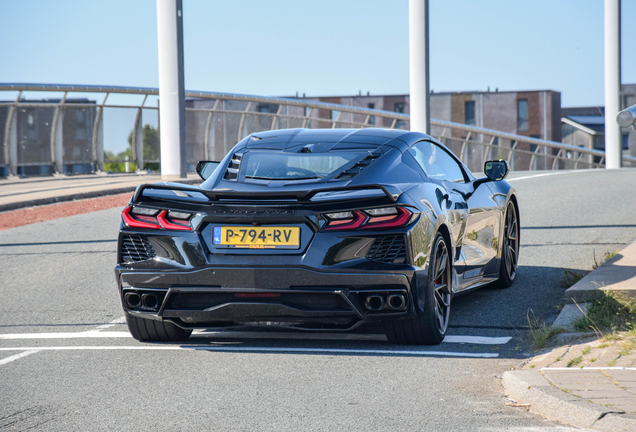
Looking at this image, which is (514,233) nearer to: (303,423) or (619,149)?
(303,423)

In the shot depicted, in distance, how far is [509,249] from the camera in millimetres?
7918

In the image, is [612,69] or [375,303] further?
[612,69]

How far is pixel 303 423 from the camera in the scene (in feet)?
13.0

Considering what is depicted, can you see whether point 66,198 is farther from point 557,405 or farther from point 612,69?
point 612,69

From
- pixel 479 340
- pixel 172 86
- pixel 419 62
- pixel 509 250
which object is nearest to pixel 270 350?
pixel 479 340

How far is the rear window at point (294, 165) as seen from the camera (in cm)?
581

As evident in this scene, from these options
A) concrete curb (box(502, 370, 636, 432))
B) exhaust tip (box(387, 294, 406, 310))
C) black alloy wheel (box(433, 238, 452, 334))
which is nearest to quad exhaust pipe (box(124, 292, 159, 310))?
exhaust tip (box(387, 294, 406, 310))

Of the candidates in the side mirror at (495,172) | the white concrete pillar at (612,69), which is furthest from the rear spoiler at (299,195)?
the white concrete pillar at (612,69)

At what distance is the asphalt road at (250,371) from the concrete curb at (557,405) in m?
0.08

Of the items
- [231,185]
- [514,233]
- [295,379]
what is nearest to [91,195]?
[514,233]

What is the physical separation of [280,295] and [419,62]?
39.4ft

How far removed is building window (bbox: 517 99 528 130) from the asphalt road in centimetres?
7084

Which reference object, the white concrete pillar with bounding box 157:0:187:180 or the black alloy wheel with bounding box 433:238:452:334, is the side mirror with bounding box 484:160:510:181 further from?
the white concrete pillar with bounding box 157:0:187:180

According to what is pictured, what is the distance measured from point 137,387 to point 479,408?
6.04ft
